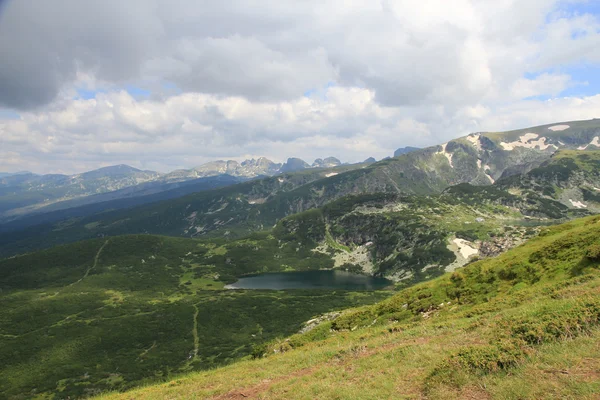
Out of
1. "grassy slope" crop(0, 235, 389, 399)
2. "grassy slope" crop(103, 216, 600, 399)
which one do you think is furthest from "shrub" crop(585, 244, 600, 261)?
"grassy slope" crop(0, 235, 389, 399)

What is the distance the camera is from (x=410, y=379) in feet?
55.3

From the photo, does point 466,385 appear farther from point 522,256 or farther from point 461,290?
point 522,256

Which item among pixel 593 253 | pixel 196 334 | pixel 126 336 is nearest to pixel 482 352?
pixel 593 253

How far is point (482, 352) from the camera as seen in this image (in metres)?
15.9

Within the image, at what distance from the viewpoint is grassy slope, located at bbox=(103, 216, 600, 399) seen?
13781mm

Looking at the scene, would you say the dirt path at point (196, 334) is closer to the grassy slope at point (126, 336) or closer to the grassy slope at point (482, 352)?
the grassy slope at point (126, 336)

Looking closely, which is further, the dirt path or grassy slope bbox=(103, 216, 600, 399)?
the dirt path

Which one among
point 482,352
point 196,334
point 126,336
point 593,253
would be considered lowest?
point 196,334

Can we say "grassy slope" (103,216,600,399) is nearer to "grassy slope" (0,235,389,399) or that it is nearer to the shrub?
the shrub

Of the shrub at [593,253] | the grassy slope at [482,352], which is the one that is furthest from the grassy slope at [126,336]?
the shrub at [593,253]

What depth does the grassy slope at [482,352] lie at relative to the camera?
13.8 metres

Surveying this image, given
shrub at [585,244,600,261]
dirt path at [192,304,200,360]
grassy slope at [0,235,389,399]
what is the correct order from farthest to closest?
1. dirt path at [192,304,200,360]
2. grassy slope at [0,235,389,399]
3. shrub at [585,244,600,261]

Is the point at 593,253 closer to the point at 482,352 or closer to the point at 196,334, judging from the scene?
the point at 482,352

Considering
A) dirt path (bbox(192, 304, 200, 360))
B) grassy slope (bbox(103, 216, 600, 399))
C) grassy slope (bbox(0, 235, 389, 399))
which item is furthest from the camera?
dirt path (bbox(192, 304, 200, 360))
